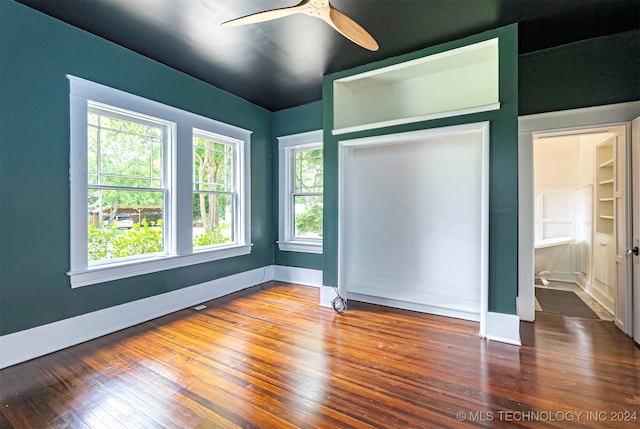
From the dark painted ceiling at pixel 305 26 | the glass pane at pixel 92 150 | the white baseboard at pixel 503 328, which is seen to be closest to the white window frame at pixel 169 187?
the glass pane at pixel 92 150

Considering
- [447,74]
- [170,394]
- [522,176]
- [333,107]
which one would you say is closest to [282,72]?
[333,107]

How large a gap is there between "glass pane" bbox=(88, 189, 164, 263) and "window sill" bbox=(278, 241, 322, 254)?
6.32 feet

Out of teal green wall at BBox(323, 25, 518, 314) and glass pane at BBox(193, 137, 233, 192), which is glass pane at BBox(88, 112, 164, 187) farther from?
teal green wall at BBox(323, 25, 518, 314)

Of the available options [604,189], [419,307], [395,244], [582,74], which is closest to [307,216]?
[395,244]

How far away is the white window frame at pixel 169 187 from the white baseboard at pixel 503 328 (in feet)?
11.0

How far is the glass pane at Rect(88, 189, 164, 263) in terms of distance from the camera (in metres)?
2.88

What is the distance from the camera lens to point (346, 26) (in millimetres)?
1997

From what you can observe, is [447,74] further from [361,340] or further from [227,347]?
[227,347]

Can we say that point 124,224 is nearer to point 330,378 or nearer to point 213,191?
point 213,191

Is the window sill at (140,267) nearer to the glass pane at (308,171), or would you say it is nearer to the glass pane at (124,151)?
the glass pane at (124,151)

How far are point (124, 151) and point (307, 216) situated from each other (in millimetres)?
2660

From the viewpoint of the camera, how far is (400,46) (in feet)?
9.91

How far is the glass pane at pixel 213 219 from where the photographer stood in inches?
154

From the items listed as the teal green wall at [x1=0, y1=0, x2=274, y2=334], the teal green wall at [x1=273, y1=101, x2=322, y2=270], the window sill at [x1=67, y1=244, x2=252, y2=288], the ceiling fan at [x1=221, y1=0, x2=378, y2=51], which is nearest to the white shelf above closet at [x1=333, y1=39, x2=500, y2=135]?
the teal green wall at [x1=273, y1=101, x2=322, y2=270]
